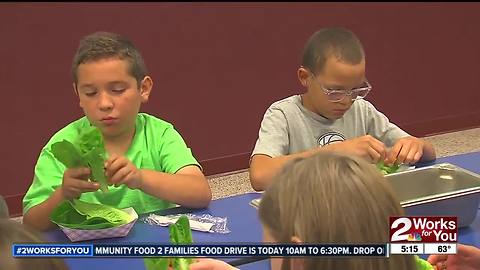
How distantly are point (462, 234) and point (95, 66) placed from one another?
1.02 meters

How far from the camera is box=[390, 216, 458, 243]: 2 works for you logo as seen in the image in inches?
40.3

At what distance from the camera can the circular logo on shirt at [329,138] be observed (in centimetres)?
219

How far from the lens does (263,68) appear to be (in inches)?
149

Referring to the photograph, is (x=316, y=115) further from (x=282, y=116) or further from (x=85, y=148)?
(x=85, y=148)

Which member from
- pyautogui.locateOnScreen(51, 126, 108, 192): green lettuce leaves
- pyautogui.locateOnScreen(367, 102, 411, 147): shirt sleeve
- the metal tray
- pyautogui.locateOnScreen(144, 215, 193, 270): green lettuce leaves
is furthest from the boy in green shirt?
pyautogui.locateOnScreen(367, 102, 411, 147): shirt sleeve

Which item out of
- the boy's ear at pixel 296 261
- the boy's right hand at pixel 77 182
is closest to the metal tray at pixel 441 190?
the boy's ear at pixel 296 261

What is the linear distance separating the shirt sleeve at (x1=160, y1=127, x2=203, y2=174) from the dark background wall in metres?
1.50

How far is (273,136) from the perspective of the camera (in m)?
2.13

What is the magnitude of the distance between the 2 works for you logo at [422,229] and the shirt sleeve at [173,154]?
95 centimetres

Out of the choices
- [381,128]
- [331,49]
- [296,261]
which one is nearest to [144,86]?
[331,49]

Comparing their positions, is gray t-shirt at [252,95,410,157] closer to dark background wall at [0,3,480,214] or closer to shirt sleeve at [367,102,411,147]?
shirt sleeve at [367,102,411,147]

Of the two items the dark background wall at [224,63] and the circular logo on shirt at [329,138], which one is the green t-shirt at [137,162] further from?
the dark background wall at [224,63]

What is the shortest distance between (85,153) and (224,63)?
7.18ft

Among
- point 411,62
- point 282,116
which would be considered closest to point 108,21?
point 282,116
